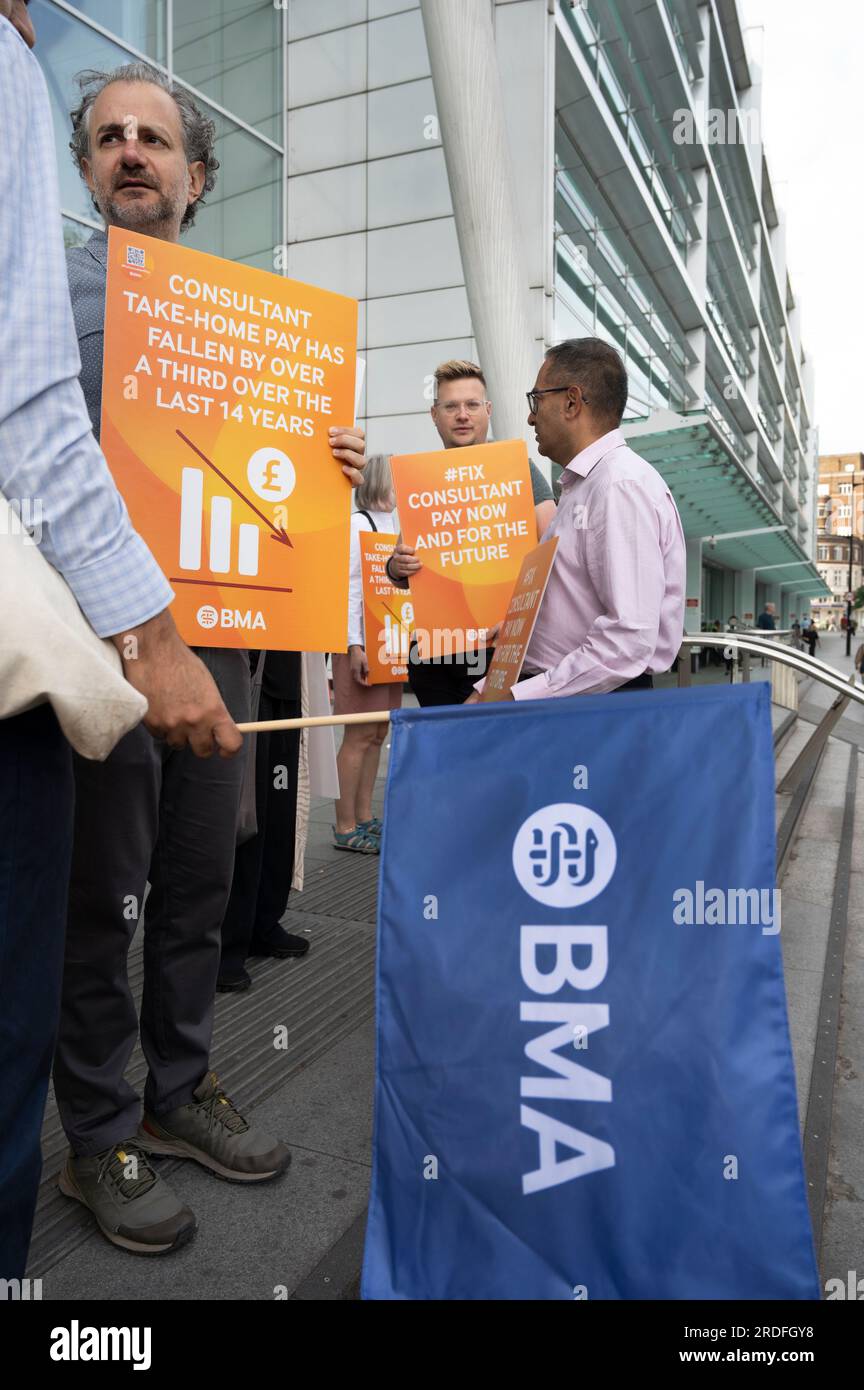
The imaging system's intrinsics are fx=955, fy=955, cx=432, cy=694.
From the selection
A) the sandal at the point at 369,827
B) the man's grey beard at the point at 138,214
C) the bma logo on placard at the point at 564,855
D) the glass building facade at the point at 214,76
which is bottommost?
the sandal at the point at 369,827

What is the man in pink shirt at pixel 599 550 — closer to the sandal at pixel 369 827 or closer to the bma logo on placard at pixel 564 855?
the bma logo on placard at pixel 564 855

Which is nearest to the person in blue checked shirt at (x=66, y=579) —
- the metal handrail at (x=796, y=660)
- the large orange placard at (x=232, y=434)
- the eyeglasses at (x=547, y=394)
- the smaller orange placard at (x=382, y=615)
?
the large orange placard at (x=232, y=434)

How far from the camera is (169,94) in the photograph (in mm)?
2111

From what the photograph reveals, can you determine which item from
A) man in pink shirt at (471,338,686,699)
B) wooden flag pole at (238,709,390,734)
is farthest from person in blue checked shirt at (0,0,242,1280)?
man in pink shirt at (471,338,686,699)

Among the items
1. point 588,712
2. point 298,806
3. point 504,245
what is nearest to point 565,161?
point 504,245

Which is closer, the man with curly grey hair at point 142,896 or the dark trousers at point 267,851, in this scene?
the man with curly grey hair at point 142,896

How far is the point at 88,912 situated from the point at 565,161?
53.4 ft

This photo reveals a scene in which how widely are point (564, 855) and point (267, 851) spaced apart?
2.29 meters

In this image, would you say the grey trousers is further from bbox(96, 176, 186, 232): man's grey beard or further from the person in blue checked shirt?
bbox(96, 176, 186, 232): man's grey beard

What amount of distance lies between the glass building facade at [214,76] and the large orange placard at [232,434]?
25.4ft

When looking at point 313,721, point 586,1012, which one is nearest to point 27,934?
point 313,721

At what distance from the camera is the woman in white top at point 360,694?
16.1ft

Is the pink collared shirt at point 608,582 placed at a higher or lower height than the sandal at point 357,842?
higher

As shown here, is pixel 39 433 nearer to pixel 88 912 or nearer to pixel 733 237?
pixel 88 912
